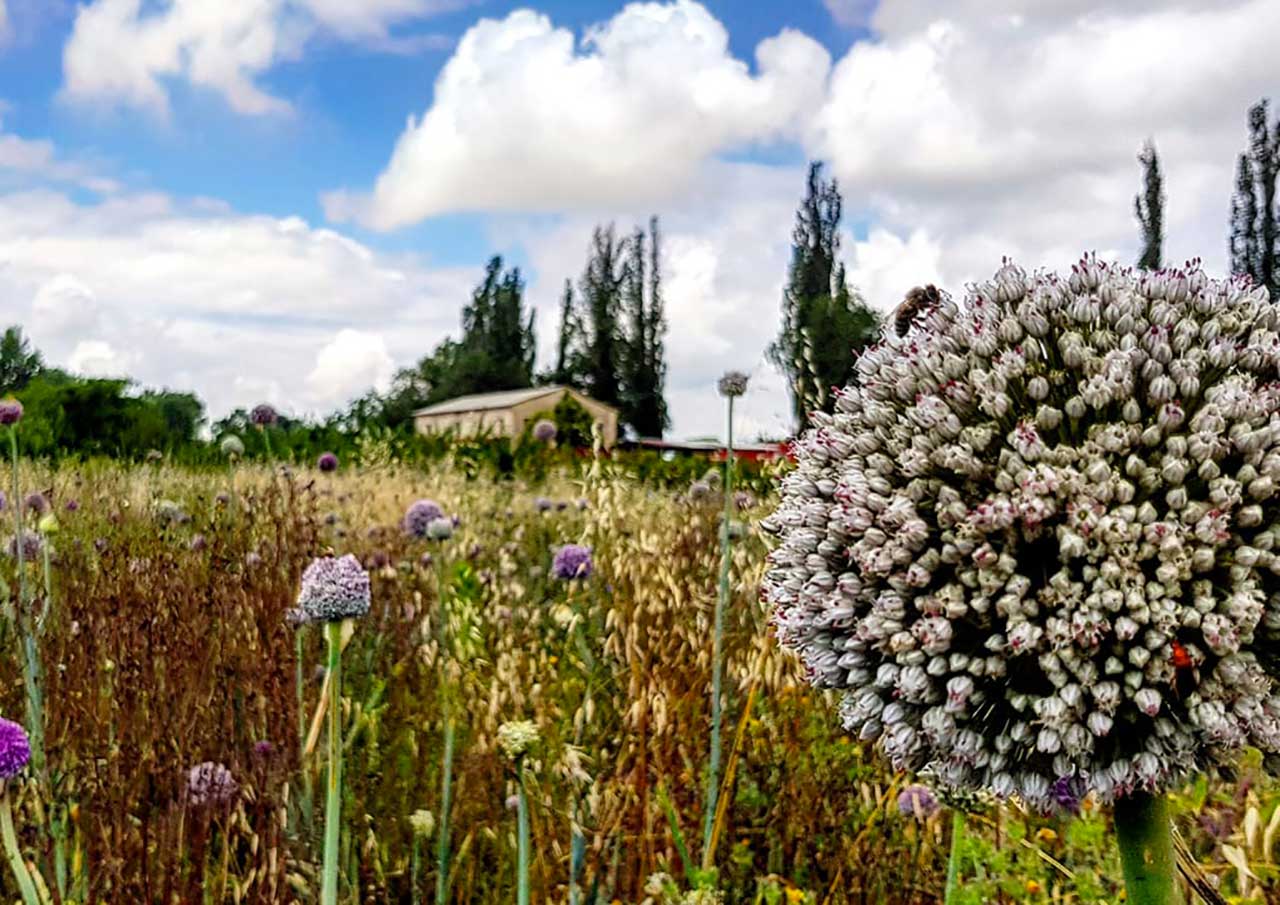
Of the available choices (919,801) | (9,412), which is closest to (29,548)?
(9,412)

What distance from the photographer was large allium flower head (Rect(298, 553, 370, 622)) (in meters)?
2.28

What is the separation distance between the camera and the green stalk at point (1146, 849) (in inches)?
64.4

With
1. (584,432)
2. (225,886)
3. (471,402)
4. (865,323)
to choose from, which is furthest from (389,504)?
(471,402)

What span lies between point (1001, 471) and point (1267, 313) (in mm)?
619

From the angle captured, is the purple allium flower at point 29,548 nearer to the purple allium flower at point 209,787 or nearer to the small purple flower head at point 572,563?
the purple allium flower at point 209,787

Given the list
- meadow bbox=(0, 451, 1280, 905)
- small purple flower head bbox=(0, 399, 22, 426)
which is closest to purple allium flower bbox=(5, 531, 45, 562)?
meadow bbox=(0, 451, 1280, 905)

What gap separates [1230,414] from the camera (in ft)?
5.66

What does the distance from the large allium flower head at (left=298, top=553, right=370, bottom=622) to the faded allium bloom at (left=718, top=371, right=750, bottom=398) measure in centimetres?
185

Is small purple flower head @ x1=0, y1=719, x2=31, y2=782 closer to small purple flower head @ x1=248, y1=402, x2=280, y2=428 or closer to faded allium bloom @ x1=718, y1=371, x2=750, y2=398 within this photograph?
faded allium bloom @ x1=718, y1=371, x2=750, y2=398

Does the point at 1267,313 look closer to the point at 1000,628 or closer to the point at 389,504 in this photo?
the point at 1000,628

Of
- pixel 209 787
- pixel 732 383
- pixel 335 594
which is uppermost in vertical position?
pixel 732 383

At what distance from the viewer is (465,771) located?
12.4ft

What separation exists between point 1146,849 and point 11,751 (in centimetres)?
192

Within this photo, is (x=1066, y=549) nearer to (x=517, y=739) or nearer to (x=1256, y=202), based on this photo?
(x=517, y=739)
